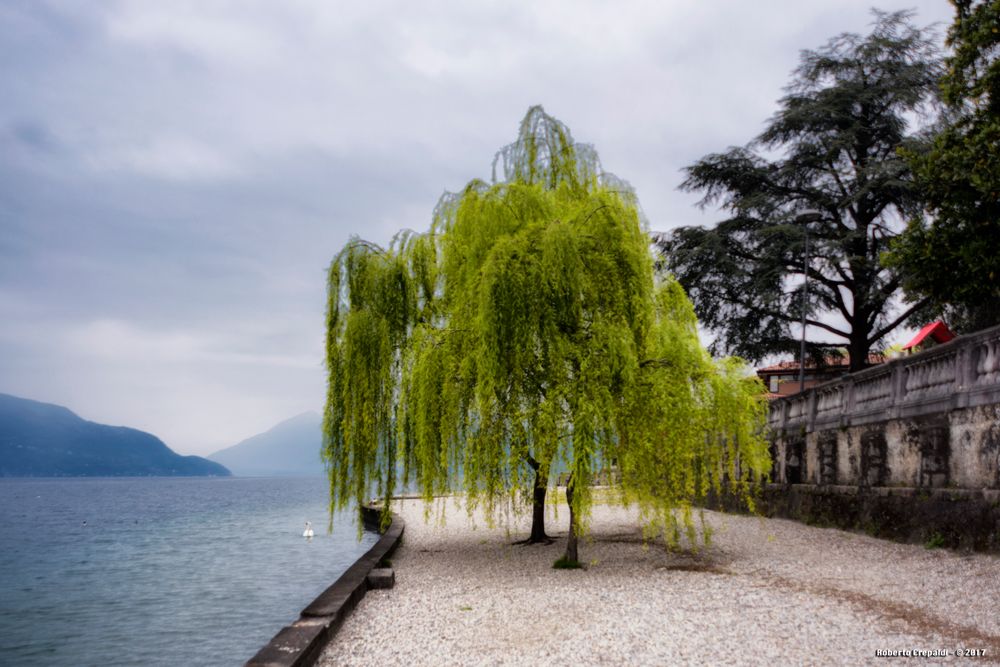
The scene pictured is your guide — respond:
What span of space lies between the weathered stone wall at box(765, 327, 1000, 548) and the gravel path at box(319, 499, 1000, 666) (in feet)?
3.29


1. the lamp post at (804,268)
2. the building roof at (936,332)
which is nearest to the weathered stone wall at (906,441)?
the lamp post at (804,268)

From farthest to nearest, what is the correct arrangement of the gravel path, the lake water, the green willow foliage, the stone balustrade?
the lake water < the stone balustrade < the green willow foliage < the gravel path

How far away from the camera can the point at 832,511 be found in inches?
687

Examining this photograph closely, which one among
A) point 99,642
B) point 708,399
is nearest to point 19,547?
point 99,642

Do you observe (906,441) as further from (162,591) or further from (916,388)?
(162,591)

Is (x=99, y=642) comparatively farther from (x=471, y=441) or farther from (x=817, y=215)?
(x=817, y=215)

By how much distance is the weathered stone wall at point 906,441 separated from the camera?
11.9 metres

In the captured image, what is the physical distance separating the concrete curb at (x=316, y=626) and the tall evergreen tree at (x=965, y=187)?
14.0 meters

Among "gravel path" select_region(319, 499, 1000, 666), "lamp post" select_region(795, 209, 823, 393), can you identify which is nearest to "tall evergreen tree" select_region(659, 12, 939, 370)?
"lamp post" select_region(795, 209, 823, 393)

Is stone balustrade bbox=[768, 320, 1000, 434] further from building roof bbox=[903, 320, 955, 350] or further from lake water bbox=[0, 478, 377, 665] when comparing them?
lake water bbox=[0, 478, 377, 665]

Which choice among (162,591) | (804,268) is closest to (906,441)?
(804,268)

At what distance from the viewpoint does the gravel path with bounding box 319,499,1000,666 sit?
7.54 metres

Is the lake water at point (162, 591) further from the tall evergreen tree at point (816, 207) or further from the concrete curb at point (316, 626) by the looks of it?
the tall evergreen tree at point (816, 207)

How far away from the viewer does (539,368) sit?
12.0 m
